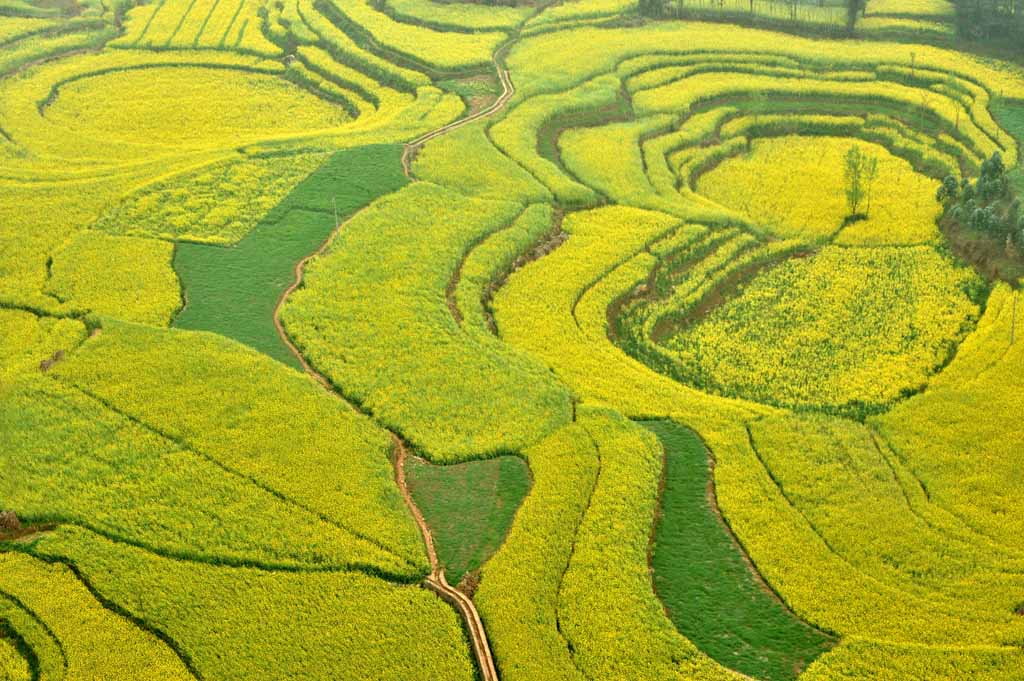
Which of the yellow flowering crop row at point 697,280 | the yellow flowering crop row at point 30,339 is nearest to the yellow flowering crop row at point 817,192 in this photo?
the yellow flowering crop row at point 697,280

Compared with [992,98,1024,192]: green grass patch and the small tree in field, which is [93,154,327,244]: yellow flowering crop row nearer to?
the small tree in field

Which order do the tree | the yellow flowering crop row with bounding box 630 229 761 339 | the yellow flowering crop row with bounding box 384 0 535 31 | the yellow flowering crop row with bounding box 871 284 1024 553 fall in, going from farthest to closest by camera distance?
the yellow flowering crop row with bounding box 384 0 535 31, the tree, the yellow flowering crop row with bounding box 630 229 761 339, the yellow flowering crop row with bounding box 871 284 1024 553

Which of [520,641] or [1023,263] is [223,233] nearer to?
[520,641]

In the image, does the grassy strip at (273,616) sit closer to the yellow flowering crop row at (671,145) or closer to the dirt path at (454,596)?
the dirt path at (454,596)

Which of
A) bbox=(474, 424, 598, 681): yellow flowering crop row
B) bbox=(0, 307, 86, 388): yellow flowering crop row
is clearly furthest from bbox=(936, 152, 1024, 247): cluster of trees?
bbox=(0, 307, 86, 388): yellow flowering crop row

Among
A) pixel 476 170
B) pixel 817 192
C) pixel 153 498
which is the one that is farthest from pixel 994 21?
pixel 153 498

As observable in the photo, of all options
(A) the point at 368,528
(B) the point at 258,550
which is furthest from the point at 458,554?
(B) the point at 258,550

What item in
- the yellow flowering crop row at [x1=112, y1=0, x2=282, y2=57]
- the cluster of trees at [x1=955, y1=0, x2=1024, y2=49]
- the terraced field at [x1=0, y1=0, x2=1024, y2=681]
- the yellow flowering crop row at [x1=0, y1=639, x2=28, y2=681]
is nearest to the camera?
the yellow flowering crop row at [x1=0, y1=639, x2=28, y2=681]
